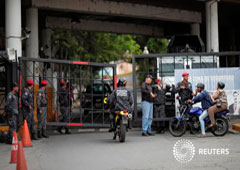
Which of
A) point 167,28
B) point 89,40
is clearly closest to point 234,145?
point 167,28

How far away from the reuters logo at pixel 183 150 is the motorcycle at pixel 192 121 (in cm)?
82

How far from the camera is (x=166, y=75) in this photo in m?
16.0

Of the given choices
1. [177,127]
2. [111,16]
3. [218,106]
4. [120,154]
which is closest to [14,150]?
[120,154]

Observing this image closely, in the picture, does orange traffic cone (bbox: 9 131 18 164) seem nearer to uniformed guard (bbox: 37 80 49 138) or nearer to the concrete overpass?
uniformed guard (bbox: 37 80 49 138)

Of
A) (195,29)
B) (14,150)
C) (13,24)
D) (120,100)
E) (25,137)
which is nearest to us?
(14,150)

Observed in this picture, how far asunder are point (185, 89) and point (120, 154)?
4.31 meters

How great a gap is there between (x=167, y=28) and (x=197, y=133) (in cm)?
1795

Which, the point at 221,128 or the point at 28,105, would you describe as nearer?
the point at 221,128

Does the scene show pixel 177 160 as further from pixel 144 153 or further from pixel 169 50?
pixel 169 50

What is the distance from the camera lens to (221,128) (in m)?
11.9

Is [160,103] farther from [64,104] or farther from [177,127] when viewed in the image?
[64,104]

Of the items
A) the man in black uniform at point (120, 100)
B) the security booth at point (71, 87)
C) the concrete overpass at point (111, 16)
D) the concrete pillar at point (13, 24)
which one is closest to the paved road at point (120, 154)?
the man in black uniform at point (120, 100)

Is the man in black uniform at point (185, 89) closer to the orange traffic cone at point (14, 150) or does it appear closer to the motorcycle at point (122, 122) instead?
the motorcycle at point (122, 122)

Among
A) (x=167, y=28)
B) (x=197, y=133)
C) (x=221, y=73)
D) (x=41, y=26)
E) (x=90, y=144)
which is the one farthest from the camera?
(x=167, y=28)
